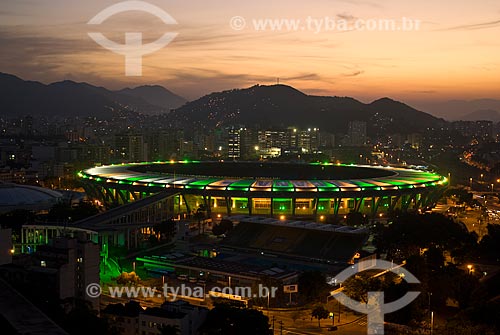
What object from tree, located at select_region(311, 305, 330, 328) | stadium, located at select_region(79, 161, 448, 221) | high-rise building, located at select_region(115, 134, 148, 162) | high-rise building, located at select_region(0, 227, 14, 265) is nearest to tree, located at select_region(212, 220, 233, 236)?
stadium, located at select_region(79, 161, 448, 221)

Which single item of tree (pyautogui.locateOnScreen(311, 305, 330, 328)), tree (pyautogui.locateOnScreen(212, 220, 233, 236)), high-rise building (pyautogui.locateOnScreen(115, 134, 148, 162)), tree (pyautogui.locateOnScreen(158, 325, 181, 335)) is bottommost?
tree (pyautogui.locateOnScreen(311, 305, 330, 328))

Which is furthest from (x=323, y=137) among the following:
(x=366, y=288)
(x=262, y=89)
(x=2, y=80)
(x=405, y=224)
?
(x=2, y=80)

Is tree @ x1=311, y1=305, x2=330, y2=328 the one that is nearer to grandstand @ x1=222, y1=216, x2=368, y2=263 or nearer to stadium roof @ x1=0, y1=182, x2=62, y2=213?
grandstand @ x1=222, y1=216, x2=368, y2=263

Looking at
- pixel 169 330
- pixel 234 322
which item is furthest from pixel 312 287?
pixel 169 330

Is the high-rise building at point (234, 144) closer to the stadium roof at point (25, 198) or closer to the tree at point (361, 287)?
the stadium roof at point (25, 198)

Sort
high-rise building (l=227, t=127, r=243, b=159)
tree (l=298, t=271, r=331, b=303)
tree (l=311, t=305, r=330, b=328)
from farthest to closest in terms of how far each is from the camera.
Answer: high-rise building (l=227, t=127, r=243, b=159) < tree (l=298, t=271, r=331, b=303) < tree (l=311, t=305, r=330, b=328)

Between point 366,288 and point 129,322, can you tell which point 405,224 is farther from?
point 129,322

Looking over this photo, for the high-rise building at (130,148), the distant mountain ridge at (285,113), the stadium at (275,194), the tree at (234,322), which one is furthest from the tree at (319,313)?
the distant mountain ridge at (285,113)

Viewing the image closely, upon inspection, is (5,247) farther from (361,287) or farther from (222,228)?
(361,287)
